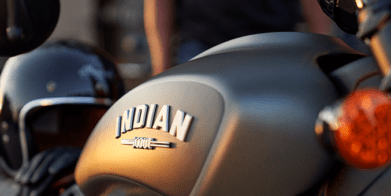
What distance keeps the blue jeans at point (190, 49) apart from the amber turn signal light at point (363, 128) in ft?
4.51

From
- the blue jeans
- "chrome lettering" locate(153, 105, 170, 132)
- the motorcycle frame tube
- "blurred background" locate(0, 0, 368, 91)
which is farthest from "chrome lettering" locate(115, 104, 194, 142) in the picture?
"blurred background" locate(0, 0, 368, 91)

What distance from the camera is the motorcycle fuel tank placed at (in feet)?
2.04

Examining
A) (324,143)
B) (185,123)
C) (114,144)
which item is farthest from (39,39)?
(324,143)

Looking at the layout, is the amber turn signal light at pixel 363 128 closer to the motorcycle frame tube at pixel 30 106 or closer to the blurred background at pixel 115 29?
the motorcycle frame tube at pixel 30 106

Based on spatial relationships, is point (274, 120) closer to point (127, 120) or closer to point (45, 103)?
point (127, 120)

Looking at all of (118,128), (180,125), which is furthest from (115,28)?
(180,125)

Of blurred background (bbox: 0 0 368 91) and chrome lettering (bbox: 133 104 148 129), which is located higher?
chrome lettering (bbox: 133 104 148 129)

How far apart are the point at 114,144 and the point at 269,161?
325 millimetres

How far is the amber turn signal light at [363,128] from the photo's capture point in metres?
0.54

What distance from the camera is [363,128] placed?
0.54m

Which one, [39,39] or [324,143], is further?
[39,39]

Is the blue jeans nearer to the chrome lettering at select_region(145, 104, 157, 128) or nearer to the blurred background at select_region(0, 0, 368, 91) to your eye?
the chrome lettering at select_region(145, 104, 157, 128)

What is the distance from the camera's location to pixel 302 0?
1.82 metres

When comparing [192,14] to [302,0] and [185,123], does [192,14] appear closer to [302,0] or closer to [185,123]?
[302,0]
